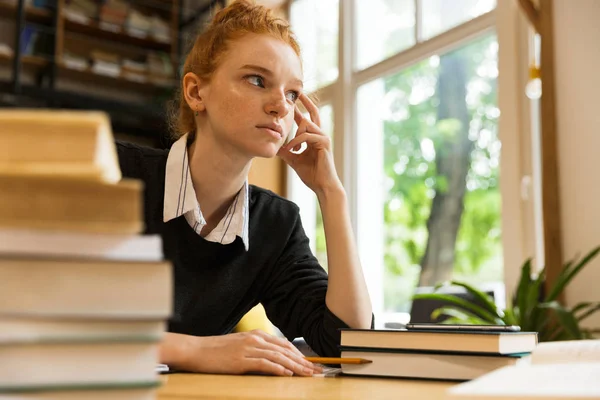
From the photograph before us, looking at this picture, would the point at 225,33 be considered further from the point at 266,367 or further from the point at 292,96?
the point at 266,367

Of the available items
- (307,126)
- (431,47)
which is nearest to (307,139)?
(307,126)

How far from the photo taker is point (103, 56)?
206 inches

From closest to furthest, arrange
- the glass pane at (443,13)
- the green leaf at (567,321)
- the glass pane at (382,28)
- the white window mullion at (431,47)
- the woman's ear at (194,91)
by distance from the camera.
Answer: the woman's ear at (194,91)
the green leaf at (567,321)
the white window mullion at (431,47)
the glass pane at (443,13)
the glass pane at (382,28)

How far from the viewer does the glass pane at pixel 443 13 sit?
3.93 metres

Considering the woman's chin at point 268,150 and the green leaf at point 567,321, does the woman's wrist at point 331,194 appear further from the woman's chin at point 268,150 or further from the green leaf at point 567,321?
the green leaf at point 567,321

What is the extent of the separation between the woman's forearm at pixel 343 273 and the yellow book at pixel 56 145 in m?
1.03

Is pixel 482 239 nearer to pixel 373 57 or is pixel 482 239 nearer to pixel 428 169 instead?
pixel 428 169

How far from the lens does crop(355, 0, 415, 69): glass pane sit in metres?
4.30

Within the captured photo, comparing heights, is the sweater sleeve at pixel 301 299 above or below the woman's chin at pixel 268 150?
below

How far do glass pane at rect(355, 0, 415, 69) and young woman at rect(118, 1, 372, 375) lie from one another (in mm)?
2852

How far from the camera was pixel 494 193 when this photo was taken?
4.91 metres

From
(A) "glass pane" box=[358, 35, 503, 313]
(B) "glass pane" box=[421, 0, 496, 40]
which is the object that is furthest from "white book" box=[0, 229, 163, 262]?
(A) "glass pane" box=[358, 35, 503, 313]

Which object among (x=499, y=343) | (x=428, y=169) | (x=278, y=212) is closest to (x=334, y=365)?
(x=499, y=343)

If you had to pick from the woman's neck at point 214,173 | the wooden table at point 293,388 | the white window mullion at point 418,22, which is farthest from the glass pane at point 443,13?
the wooden table at point 293,388
